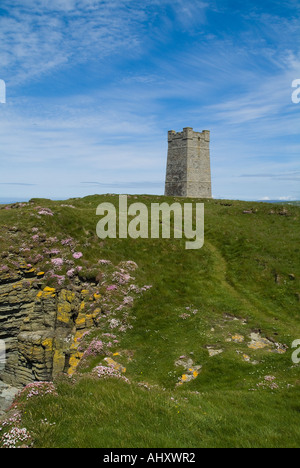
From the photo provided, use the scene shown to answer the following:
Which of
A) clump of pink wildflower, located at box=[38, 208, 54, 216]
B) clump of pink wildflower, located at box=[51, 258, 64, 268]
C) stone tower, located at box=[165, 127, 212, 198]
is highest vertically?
stone tower, located at box=[165, 127, 212, 198]

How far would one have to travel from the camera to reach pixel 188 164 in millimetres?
70500

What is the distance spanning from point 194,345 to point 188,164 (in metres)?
53.8

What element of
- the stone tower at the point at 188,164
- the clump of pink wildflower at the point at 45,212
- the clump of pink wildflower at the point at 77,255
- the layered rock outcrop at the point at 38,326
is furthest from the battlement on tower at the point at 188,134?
the layered rock outcrop at the point at 38,326

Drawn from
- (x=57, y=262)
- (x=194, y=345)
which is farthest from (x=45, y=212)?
(x=194, y=345)

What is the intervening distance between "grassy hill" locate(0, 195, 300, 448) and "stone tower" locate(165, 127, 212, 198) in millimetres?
17543

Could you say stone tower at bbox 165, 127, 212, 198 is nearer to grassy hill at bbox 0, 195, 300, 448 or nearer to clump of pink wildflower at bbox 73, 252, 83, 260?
grassy hill at bbox 0, 195, 300, 448

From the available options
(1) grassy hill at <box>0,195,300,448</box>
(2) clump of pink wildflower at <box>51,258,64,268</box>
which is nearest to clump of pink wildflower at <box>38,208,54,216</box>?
(1) grassy hill at <box>0,195,300,448</box>

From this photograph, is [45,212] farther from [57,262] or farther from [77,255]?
[57,262]

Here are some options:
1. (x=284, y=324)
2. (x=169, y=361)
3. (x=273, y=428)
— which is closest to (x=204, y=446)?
(x=273, y=428)

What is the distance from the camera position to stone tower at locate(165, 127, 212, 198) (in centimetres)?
7062

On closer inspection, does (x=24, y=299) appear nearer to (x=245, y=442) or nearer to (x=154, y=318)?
(x=154, y=318)

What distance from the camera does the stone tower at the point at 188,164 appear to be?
70.6 m

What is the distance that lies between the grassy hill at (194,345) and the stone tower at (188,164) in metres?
17.5

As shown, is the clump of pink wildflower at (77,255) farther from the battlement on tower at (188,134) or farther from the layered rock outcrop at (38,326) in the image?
the battlement on tower at (188,134)
